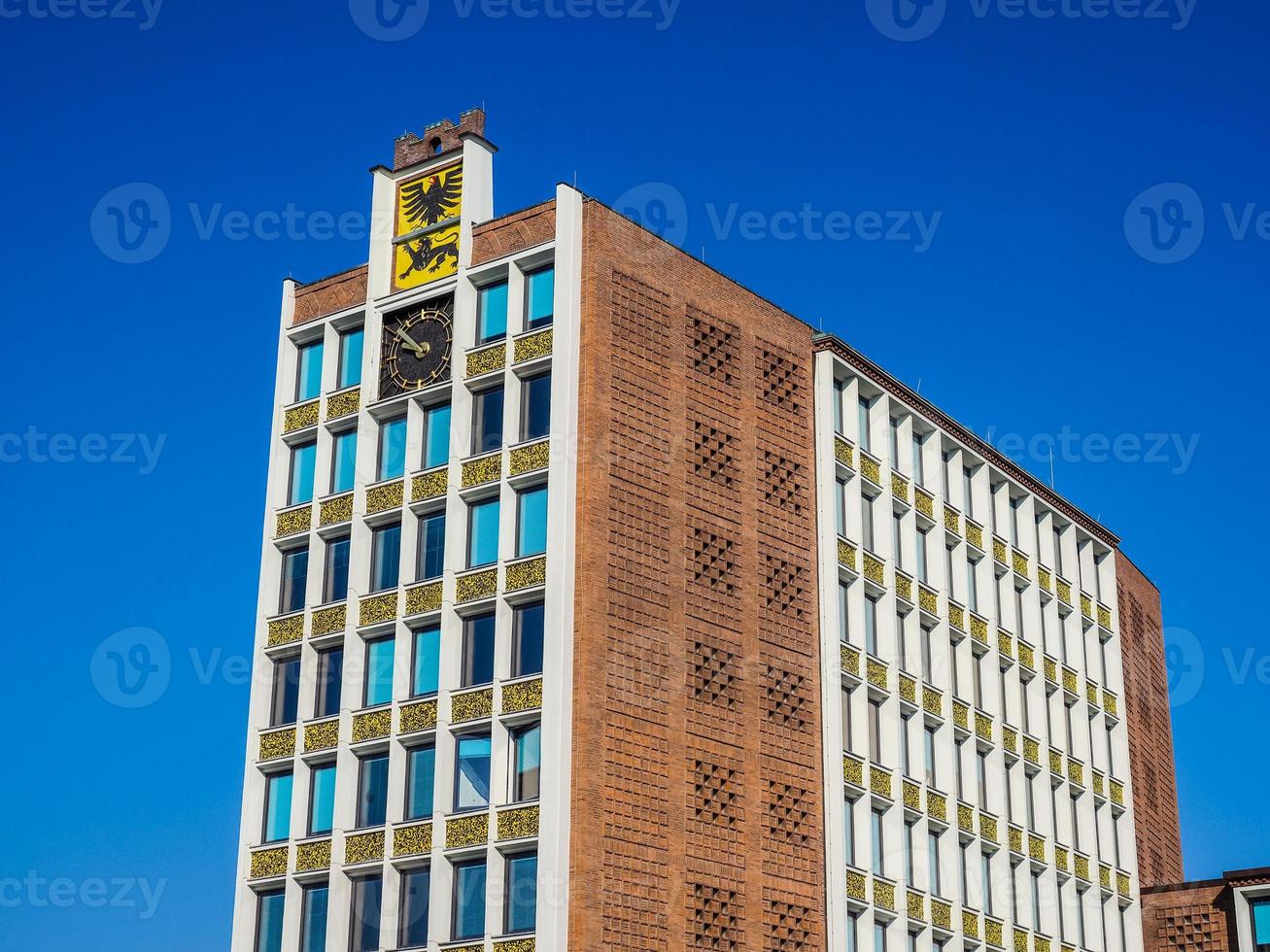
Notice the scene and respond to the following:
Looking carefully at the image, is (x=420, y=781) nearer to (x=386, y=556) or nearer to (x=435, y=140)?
(x=386, y=556)

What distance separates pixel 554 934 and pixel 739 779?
8.41m

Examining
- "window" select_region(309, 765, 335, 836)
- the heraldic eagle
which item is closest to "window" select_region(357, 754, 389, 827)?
"window" select_region(309, 765, 335, 836)

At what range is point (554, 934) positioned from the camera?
4931cm

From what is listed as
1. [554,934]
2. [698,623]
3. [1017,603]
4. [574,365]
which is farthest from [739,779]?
[1017,603]

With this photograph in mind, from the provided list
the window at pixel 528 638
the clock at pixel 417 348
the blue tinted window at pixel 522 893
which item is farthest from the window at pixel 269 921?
the clock at pixel 417 348

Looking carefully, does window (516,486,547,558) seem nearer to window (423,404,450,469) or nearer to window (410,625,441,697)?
window (423,404,450,469)

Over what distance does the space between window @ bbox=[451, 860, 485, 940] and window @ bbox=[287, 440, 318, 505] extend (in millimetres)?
13976

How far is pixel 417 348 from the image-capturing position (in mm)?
59438

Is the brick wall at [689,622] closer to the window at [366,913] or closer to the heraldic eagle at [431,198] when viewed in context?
the heraldic eagle at [431,198]

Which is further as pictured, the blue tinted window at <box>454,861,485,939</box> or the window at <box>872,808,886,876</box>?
the window at <box>872,808,886,876</box>

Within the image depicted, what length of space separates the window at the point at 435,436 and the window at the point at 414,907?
1199 cm

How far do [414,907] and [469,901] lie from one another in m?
2.04

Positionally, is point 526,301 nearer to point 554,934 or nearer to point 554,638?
point 554,638

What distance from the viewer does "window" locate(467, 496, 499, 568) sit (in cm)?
5550
